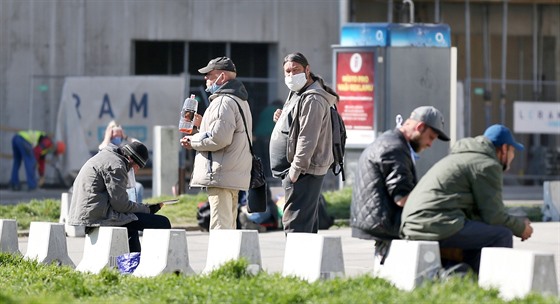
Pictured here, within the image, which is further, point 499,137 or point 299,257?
point 299,257

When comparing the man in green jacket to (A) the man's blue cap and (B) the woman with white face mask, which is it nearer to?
(A) the man's blue cap

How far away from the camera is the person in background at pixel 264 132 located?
26906mm

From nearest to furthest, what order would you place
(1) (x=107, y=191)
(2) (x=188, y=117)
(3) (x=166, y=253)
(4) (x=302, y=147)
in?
(3) (x=166, y=253)
(4) (x=302, y=147)
(1) (x=107, y=191)
(2) (x=188, y=117)

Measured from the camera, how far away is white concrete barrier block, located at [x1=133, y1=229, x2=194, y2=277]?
10.6 meters

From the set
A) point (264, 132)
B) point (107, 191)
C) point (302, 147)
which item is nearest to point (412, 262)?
point (302, 147)

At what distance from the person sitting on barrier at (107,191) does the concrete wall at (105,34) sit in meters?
15.9

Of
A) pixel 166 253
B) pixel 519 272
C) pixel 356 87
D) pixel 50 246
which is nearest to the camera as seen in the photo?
pixel 519 272

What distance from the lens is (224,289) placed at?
9008 millimetres

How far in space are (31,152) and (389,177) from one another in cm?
1778

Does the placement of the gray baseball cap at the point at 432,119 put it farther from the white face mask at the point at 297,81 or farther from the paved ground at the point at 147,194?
the paved ground at the point at 147,194

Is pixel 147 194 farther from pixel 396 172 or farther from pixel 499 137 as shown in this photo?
pixel 499 137

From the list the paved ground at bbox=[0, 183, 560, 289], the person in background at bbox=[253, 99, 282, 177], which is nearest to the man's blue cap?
the paved ground at bbox=[0, 183, 560, 289]

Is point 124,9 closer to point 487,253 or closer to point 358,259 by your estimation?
point 358,259

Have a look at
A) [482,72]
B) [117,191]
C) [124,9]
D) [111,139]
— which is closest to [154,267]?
[117,191]
